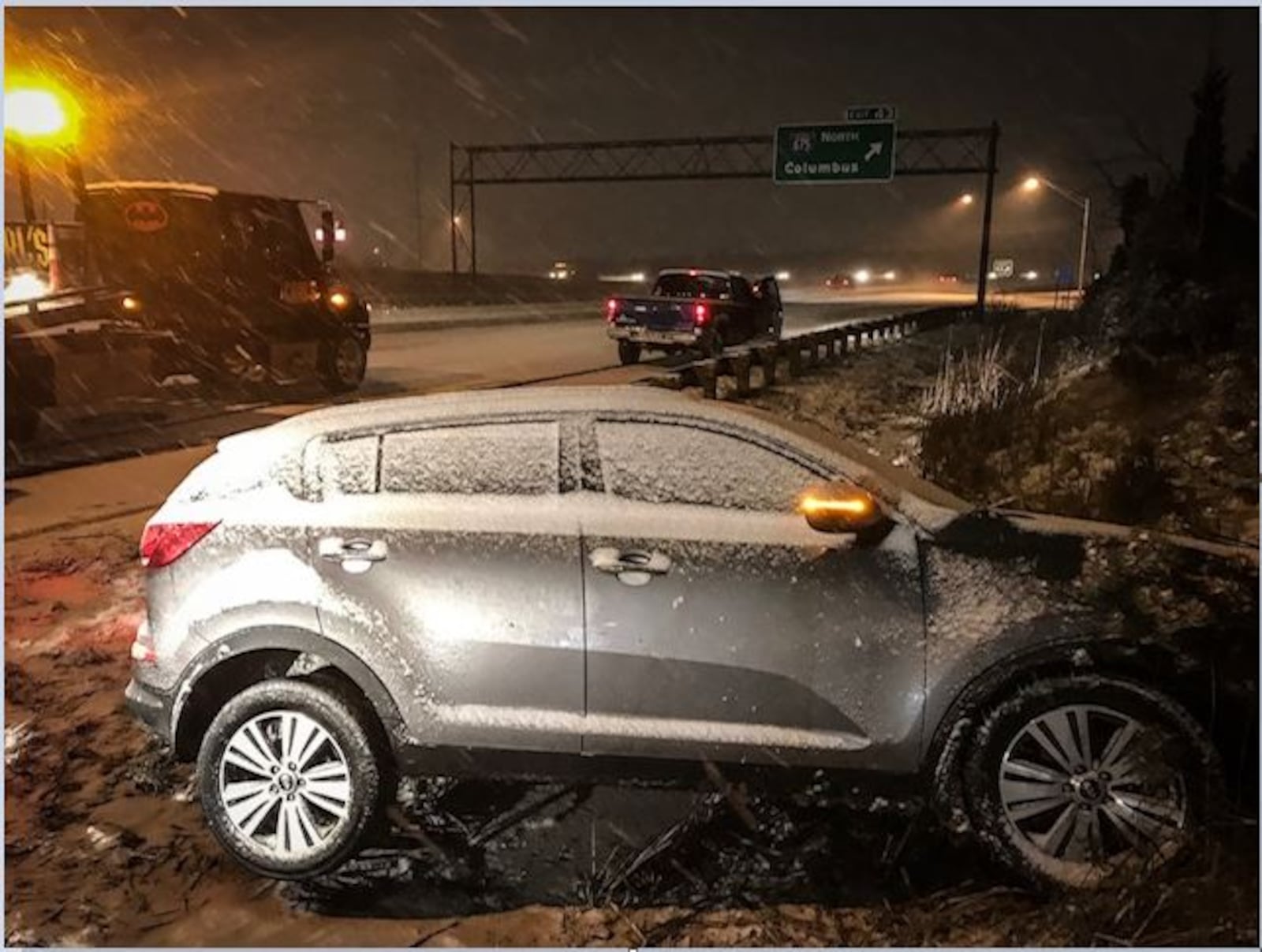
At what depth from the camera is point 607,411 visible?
3855 millimetres

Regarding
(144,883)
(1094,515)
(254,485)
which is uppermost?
(254,485)

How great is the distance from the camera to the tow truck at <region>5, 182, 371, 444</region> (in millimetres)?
11344

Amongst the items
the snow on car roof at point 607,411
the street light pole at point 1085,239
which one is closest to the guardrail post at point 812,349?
the street light pole at point 1085,239

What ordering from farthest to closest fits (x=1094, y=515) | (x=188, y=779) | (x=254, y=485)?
(x=1094, y=515) < (x=188, y=779) < (x=254, y=485)

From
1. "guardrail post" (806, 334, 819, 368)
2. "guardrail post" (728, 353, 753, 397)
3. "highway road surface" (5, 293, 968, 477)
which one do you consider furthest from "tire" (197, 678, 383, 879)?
"guardrail post" (806, 334, 819, 368)

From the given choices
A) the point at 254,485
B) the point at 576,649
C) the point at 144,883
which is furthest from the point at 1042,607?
the point at 144,883

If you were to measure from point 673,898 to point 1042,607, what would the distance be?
64.3 inches

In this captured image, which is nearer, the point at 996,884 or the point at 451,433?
the point at 996,884

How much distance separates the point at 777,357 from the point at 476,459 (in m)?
14.4

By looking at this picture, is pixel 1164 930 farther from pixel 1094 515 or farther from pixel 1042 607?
pixel 1094 515

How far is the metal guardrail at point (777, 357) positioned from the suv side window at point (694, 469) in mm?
10390

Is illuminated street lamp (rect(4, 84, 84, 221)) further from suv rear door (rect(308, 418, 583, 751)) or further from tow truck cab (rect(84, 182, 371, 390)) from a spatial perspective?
suv rear door (rect(308, 418, 583, 751))

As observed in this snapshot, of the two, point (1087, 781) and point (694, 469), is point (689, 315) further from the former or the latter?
point (1087, 781)

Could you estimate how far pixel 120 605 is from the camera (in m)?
6.43
